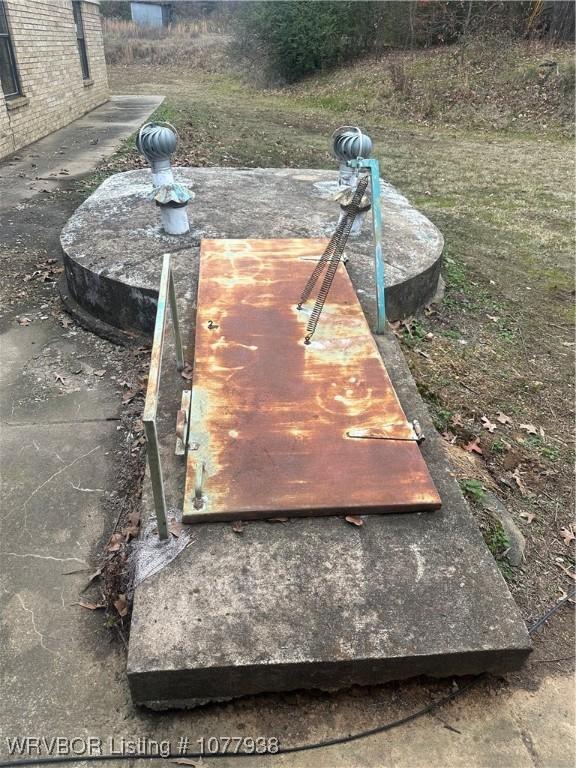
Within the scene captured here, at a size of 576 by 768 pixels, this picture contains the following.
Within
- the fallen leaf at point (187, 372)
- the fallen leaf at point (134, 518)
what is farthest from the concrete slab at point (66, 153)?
the fallen leaf at point (134, 518)

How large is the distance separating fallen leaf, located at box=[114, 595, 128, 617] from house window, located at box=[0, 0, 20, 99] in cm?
964

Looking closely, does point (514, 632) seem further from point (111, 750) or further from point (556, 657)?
point (111, 750)

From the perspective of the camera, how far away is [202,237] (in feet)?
15.5

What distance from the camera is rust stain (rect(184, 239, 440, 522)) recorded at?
91.9 inches

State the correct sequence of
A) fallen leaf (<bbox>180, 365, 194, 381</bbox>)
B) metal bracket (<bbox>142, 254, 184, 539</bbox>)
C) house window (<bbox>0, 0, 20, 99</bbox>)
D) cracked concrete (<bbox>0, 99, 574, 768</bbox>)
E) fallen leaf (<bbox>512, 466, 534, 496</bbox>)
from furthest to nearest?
house window (<bbox>0, 0, 20, 99</bbox>)
fallen leaf (<bbox>512, 466, 534, 496</bbox>)
fallen leaf (<bbox>180, 365, 194, 381</bbox>)
cracked concrete (<bbox>0, 99, 574, 768</bbox>)
metal bracket (<bbox>142, 254, 184, 539</bbox>)

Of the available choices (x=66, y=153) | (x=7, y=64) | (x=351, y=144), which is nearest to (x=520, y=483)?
(x=351, y=144)

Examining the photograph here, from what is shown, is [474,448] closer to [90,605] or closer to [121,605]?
[121,605]

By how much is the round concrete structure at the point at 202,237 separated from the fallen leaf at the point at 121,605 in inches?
86.1

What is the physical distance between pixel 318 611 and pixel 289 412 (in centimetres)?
103

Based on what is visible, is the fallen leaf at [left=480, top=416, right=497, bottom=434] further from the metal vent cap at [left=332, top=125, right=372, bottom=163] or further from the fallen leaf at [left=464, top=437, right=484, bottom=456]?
the metal vent cap at [left=332, top=125, right=372, bottom=163]

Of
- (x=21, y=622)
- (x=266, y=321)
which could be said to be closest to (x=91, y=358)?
(x=266, y=321)

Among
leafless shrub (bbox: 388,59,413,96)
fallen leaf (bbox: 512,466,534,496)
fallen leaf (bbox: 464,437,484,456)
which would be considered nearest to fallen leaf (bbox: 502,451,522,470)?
fallen leaf (bbox: 512,466,534,496)

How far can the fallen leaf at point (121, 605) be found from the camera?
226cm

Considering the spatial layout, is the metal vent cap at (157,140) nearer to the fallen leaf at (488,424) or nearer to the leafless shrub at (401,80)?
the fallen leaf at (488,424)
